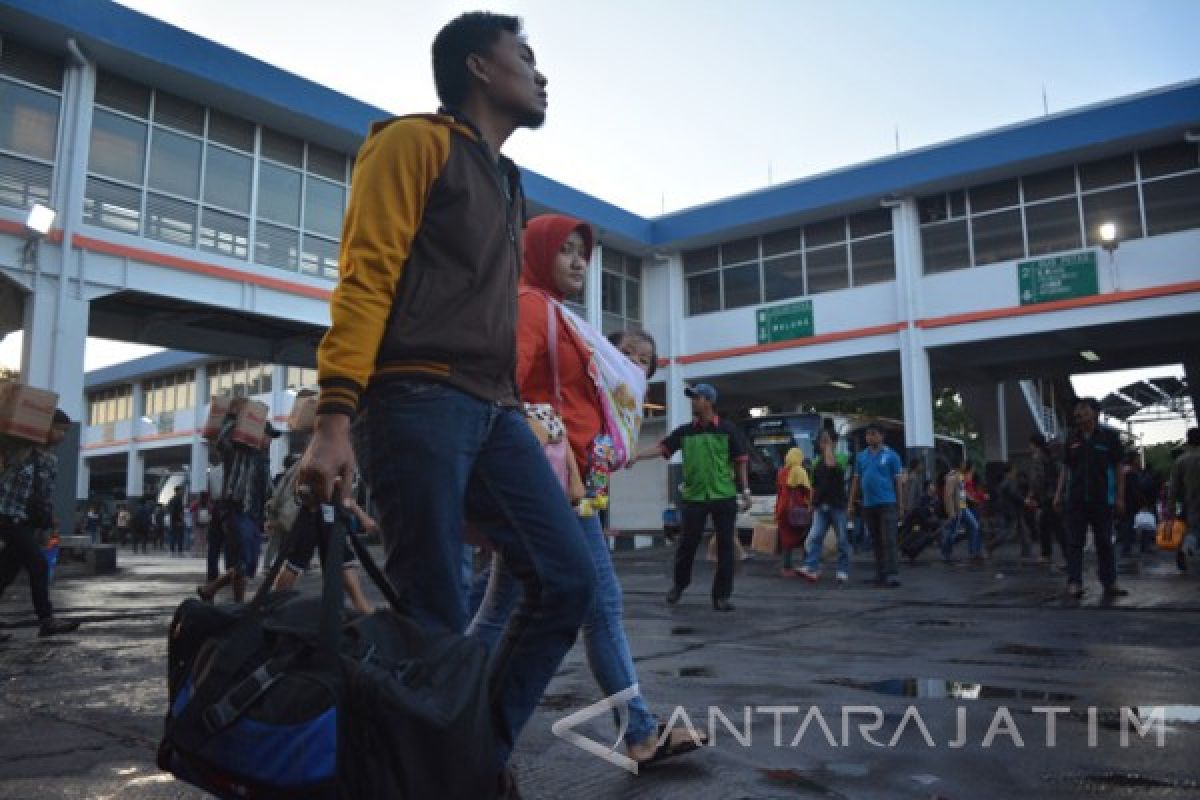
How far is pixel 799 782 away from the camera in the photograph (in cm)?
254

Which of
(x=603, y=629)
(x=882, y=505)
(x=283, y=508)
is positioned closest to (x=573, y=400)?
(x=603, y=629)

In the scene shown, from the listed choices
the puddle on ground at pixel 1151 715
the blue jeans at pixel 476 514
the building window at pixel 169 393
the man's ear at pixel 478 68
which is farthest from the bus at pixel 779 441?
the building window at pixel 169 393

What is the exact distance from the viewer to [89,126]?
1535cm

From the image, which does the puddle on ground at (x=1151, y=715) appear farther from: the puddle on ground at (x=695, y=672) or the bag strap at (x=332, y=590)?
the bag strap at (x=332, y=590)

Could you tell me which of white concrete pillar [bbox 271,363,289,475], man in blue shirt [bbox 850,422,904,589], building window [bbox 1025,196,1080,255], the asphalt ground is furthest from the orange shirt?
white concrete pillar [bbox 271,363,289,475]

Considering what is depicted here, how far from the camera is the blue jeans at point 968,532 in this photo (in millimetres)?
14680

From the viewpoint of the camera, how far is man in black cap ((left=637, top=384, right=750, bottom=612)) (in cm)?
744

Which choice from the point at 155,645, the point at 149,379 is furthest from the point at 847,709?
the point at 149,379

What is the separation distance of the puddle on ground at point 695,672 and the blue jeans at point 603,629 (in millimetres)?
1460

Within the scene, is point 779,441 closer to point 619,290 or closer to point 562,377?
point 619,290

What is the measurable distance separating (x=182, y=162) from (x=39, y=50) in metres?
2.71

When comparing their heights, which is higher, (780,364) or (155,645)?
(780,364)

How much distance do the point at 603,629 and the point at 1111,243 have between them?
787 inches

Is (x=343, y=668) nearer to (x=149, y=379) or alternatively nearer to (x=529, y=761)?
Answer: (x=529, y=761)
